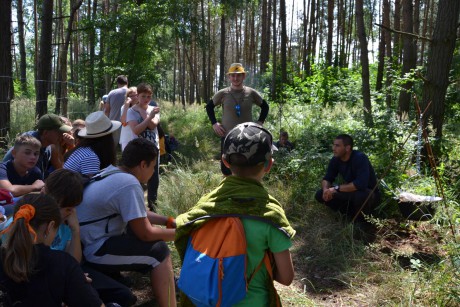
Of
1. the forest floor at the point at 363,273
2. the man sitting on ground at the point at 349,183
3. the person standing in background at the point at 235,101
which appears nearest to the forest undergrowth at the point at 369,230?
the forest floor at the point at 363,273

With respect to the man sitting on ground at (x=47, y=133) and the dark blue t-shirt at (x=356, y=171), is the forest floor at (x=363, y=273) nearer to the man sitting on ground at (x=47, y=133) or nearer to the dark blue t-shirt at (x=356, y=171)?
the dark blue t-shirt at (x=356, y=171)

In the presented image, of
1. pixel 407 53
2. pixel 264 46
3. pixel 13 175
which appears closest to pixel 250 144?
pixel 13 175

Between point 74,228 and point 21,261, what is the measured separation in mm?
725

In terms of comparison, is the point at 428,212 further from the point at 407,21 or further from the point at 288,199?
the point at 407,21

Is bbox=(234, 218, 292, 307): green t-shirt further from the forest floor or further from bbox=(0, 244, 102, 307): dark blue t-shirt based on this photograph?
the forest floor

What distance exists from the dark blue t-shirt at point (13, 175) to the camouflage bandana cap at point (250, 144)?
8.39ft

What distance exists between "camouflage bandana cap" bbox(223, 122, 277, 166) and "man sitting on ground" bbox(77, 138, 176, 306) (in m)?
1.15

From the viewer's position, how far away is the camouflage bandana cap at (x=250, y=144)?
6.07 ft

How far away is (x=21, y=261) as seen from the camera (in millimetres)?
1990

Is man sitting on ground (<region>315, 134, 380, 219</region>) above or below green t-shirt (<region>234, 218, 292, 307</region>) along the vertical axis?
below

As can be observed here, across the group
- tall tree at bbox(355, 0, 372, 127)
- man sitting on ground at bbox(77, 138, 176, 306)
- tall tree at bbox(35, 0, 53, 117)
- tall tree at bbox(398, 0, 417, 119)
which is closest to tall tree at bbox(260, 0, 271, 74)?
tall tree at bbox(398, 0, 417, 119)

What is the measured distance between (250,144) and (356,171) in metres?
3.63

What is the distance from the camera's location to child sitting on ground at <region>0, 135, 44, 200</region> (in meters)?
3.65

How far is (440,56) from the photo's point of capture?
6559mm
